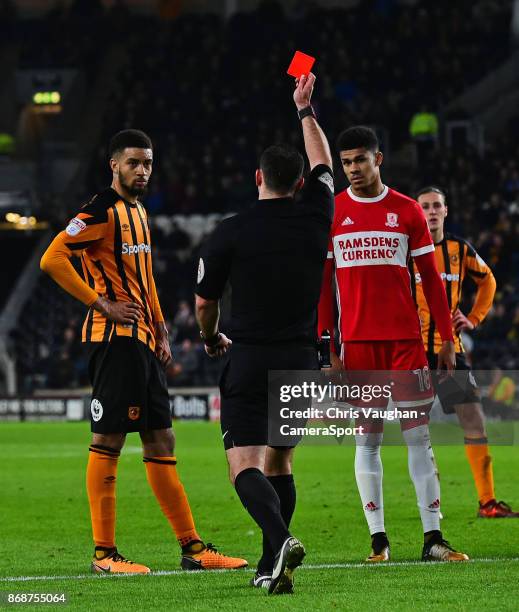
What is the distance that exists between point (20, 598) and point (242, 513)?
4525 mm

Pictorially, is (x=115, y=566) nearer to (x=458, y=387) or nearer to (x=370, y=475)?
(x=370, y=475)

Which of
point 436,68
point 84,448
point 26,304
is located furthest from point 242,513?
point 436,68

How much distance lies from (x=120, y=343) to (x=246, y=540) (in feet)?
6.48

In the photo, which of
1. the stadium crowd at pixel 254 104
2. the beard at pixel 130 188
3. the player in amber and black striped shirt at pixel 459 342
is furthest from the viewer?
the stadium crowd at pixel 254 104

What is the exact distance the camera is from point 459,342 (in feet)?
32.7

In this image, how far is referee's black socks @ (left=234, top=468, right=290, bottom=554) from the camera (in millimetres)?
6184

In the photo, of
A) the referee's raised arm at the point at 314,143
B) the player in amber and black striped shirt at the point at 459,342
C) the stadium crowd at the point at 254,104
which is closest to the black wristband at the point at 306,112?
the referee's raised arm at the point at 314,143

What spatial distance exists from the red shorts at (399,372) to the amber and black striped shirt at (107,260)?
1207mm

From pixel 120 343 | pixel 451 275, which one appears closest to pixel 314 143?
pixel 120 343

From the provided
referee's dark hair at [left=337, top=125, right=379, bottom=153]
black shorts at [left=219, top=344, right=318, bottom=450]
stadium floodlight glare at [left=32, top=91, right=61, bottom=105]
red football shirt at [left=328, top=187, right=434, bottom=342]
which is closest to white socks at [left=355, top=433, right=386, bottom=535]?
red football shirt at [left=328, top=187, right=434, bottom=342]

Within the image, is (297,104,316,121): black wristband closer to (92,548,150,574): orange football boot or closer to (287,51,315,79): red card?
(287,51,315,79): red card

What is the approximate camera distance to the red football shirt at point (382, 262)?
25.1 ft

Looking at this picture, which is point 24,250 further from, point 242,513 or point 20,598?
point 20,598

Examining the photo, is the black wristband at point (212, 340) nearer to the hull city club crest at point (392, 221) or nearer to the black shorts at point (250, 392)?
the black shorts at point (250, 392)
